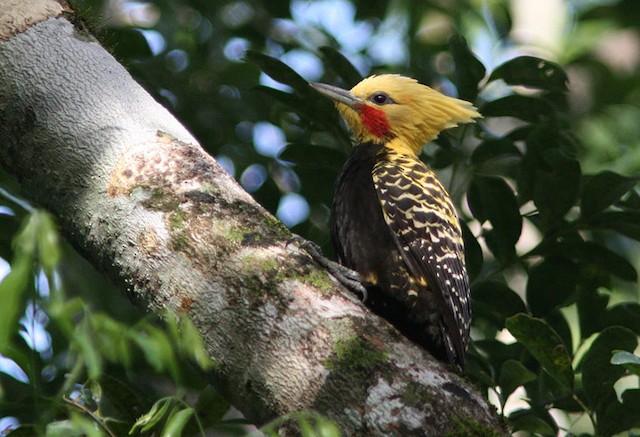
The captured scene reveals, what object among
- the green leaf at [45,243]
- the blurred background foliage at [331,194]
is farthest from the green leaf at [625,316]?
the green leaf at [45,243]

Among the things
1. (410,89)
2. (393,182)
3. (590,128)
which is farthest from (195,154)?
(590,128)

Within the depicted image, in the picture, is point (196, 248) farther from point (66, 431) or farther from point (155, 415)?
point (66, 431)

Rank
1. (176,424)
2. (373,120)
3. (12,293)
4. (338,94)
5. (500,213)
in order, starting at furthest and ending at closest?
(373,120) < (338,94) < (500,213) < (176,424) < (12,293)

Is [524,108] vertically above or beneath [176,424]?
beneath

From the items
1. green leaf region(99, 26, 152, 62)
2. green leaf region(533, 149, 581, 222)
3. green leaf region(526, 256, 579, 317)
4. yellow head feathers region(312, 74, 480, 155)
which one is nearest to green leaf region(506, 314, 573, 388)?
green leaf region(526, 256, 579, 317)

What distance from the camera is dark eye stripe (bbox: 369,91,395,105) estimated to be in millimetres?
5086

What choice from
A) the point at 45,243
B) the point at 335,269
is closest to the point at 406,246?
the point at 335,269

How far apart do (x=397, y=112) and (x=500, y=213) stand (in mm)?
1139

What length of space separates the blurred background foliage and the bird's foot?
0.50 meters

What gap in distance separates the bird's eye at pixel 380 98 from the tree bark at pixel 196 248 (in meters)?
1.98

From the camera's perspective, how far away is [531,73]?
175 inches

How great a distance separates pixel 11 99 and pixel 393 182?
1822mm

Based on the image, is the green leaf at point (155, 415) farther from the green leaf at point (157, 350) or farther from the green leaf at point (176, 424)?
the green leaf at point (157, 350)

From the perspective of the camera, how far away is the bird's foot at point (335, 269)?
3.18 meters
